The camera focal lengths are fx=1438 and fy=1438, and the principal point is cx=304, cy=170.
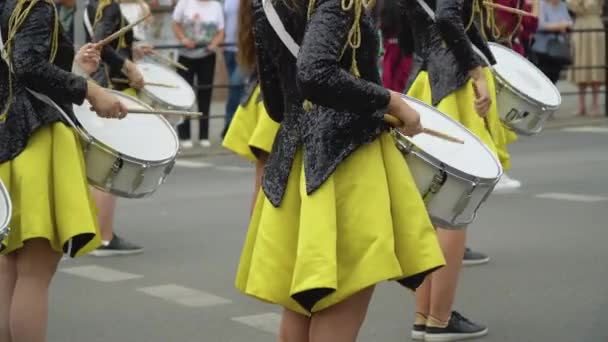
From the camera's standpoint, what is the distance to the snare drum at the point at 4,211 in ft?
13.5

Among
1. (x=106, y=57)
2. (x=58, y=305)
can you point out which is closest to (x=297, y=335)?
(x=58, y=305)

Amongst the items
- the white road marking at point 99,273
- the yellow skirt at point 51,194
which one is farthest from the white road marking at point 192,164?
the yellow skirt at point 51,194

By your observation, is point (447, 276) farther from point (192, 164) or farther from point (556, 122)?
point (556, 122)

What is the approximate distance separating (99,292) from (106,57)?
4.32 feet

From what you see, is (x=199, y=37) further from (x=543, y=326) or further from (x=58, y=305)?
(x=543, y=326)

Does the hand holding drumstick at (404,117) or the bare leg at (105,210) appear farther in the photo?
the bare leg at (105,210)

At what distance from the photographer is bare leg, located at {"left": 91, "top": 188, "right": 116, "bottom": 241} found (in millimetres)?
8234

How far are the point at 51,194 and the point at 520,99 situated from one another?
2317mm

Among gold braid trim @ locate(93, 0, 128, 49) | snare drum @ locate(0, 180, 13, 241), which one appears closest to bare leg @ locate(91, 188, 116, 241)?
gold braid trim @ locate(93, 0, 128, 49)

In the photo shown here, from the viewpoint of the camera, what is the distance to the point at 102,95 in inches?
180

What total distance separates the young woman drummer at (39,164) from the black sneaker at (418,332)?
5.67 ft

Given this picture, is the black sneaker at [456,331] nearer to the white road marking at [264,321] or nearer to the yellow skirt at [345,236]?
the white road marking at [264,321]

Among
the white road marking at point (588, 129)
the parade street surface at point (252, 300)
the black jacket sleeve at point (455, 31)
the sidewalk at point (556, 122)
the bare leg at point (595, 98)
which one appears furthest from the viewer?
the bare leg at point (595, 98)

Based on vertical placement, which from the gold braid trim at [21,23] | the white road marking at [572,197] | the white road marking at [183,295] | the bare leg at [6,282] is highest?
the gold braid trim at [21,23]
